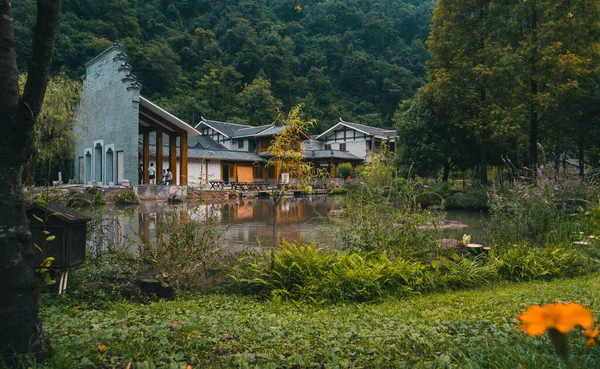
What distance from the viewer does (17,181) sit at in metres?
2.36

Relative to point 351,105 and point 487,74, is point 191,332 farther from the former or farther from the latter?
point 351,105

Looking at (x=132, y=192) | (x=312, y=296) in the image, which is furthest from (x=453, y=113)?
(x=312, y=296)

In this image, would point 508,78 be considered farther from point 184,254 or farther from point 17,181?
point 17,181

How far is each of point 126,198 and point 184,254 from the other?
15.3 meters

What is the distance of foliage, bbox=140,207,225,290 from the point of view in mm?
4703

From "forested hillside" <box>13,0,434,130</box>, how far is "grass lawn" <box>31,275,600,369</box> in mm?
37633

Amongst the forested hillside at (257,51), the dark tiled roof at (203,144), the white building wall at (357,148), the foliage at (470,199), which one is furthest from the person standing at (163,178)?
the white building wall at (357,148)

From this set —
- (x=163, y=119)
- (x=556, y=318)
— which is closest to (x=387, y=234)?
(x=556, y=318)

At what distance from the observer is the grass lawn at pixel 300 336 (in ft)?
7.66

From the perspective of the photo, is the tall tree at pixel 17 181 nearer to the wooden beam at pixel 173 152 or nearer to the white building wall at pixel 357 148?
the wooden beam at pixel 173 152

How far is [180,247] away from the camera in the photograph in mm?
4820

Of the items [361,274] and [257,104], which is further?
[257,104]

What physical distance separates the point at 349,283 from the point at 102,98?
22529 millimetres

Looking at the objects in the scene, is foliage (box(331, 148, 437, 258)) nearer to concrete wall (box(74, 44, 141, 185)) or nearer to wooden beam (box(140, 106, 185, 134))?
concrete wall (box(74, 44, 141, 185))
